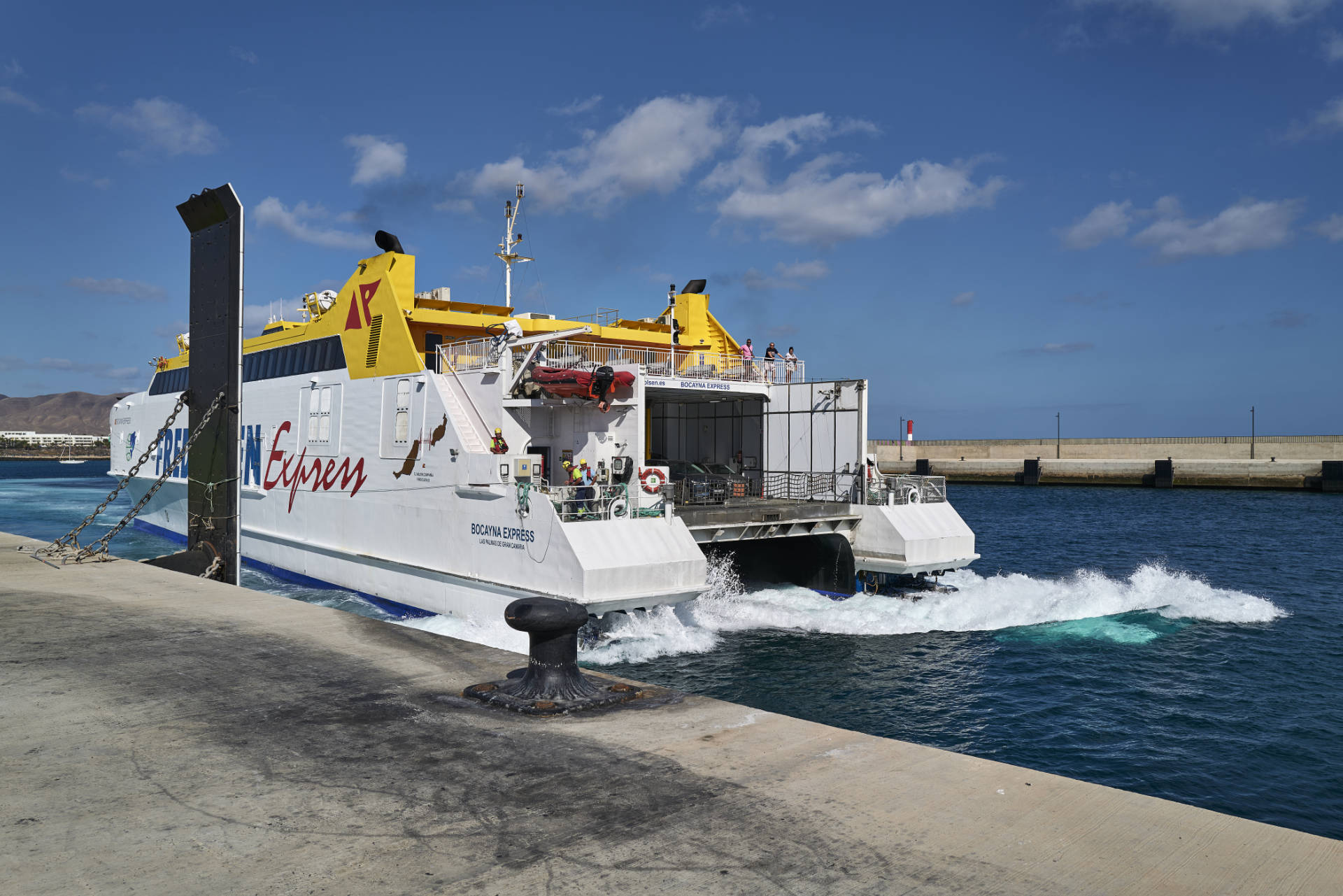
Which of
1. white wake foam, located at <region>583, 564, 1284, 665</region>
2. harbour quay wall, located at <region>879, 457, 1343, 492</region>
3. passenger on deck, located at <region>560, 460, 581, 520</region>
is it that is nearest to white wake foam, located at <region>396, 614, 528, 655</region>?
white wake foam, located at <region>583, 564, 1284, 665</region>

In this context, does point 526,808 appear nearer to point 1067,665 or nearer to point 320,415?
point 1067,665

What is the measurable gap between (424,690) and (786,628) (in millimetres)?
10070

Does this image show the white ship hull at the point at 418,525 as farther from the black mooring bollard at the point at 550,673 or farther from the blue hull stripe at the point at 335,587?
the black mooring bollard at the point at 550,673

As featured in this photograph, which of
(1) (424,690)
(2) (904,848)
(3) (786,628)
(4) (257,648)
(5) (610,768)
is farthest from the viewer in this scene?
(3) (786,628)

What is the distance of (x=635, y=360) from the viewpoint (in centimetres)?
1989

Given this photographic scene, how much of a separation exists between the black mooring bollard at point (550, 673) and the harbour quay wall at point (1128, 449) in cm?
5496

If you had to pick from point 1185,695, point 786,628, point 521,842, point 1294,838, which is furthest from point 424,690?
point 1185,695

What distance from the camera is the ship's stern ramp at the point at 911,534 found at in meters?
17.6

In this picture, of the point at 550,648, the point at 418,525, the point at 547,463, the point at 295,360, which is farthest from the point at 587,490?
the point at 295,360

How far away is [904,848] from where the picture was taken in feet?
16.0

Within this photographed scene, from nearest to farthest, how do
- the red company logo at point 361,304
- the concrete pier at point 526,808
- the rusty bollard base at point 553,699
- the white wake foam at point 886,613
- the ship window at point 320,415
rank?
the concrete pier at point 526,808, the rusty bollard base at point 553,699, the white wake foam at point 886,613, the red company logo at point 361,304, the ship window at point 320,415

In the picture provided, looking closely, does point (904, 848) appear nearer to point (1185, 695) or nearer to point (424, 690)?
point (424, 690)

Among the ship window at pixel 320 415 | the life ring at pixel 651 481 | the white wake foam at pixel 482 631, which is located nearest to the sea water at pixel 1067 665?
the white wake foam at pixel 482 631

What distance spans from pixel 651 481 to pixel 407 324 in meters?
6.35
